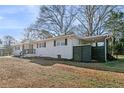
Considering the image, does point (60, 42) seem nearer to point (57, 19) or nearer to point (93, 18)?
point (57, 19)

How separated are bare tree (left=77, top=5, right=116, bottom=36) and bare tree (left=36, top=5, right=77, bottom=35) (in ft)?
3.19

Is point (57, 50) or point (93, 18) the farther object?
point (93, 18)

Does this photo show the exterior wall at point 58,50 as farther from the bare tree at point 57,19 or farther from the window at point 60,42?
the bare tree at point 57,19

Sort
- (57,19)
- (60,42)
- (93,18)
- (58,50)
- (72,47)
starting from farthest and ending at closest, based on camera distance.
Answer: (93,18)
(60,42)
(58,50)
(57,19)
(72,47)

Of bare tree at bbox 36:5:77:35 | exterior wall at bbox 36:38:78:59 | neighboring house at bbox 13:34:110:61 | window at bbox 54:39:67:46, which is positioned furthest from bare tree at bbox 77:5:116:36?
exterior wall at bbox 36:38:78:59

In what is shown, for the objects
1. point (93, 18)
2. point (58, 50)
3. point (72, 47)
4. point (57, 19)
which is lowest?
point (58, 50)

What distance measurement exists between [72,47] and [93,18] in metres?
3.83

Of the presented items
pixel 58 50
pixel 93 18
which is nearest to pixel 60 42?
pixel 58 50

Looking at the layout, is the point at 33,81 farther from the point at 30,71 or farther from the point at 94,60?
the point at 94,60

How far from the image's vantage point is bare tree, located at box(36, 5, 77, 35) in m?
19.5

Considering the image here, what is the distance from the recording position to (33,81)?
31.1 feet

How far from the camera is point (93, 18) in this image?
875 inches

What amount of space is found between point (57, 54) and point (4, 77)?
1105 centimetres

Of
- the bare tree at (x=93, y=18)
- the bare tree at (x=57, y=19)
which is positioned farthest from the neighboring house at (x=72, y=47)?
the bare tree at (x=93, y=18)
